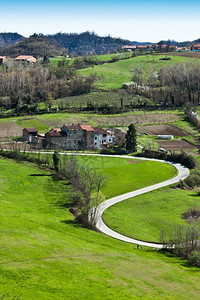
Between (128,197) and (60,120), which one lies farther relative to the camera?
(60,120)

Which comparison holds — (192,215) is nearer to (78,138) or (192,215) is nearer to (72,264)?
(72,264)

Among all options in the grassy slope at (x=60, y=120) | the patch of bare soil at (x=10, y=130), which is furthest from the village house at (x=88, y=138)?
the patch of bare soil at (x=10, y=130)

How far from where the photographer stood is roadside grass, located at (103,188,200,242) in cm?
6988

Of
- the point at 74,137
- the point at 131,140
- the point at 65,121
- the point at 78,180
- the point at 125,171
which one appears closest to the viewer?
the point at 78,180

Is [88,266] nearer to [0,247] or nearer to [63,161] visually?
[0,247]

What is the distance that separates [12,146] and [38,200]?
127 feet

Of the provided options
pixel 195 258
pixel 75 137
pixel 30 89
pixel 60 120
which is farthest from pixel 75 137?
pixel 30 89

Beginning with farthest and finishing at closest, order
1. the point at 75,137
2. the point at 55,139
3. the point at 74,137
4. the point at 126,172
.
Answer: the point at 75,137
the point at 74,137
the point at 55,139
the point at 126,172

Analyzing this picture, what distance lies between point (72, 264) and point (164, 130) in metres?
102

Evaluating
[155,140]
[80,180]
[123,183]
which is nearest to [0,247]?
[80,180]

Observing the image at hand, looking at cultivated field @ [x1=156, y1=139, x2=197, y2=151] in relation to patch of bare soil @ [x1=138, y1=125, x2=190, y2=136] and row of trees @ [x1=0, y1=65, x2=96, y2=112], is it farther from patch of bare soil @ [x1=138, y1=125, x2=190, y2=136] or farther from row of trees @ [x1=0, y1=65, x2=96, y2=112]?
row of trees @ [x1=0, y1=65, x2=96, y2=112]

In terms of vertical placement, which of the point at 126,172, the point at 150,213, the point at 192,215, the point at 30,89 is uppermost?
the point at 30,89

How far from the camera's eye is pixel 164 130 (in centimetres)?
14562

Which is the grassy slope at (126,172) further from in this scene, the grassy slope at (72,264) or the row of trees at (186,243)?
the row of trees at (186,243)
